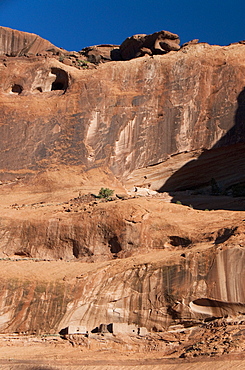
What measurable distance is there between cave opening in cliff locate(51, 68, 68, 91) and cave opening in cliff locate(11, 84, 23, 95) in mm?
2192

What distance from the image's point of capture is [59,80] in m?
47.6

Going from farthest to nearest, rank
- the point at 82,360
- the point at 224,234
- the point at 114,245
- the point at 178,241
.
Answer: the point at 114,245 → the point at 178,241 → the point at 224,234 → the point at 82,360

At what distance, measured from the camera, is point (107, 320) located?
84.2 feet

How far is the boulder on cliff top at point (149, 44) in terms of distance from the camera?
166ft

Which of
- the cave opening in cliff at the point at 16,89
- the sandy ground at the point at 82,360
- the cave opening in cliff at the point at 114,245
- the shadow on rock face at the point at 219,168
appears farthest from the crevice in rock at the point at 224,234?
the cave opening in cliff at the point at 16,89

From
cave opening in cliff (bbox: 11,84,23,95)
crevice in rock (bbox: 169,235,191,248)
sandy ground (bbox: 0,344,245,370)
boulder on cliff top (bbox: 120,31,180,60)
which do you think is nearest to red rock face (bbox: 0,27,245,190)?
cave opening in cliff (bbox: 11,84,23,95)

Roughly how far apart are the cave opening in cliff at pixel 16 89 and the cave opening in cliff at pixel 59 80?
7.19ft

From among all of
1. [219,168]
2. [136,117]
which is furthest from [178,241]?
[136,117]

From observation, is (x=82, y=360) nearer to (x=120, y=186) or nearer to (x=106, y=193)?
(x=106, y=193)

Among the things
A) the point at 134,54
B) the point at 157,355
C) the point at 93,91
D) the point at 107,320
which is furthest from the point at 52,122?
the point at 157,355

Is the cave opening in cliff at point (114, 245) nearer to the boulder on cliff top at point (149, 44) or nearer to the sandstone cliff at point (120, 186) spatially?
the sandstone cliff at point (120, 186)

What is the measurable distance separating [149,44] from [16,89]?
35.5ft

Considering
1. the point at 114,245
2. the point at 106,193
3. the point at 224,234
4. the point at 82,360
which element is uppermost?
the point at 106,193

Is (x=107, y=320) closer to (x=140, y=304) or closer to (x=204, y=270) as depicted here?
(x=140, y=304)
